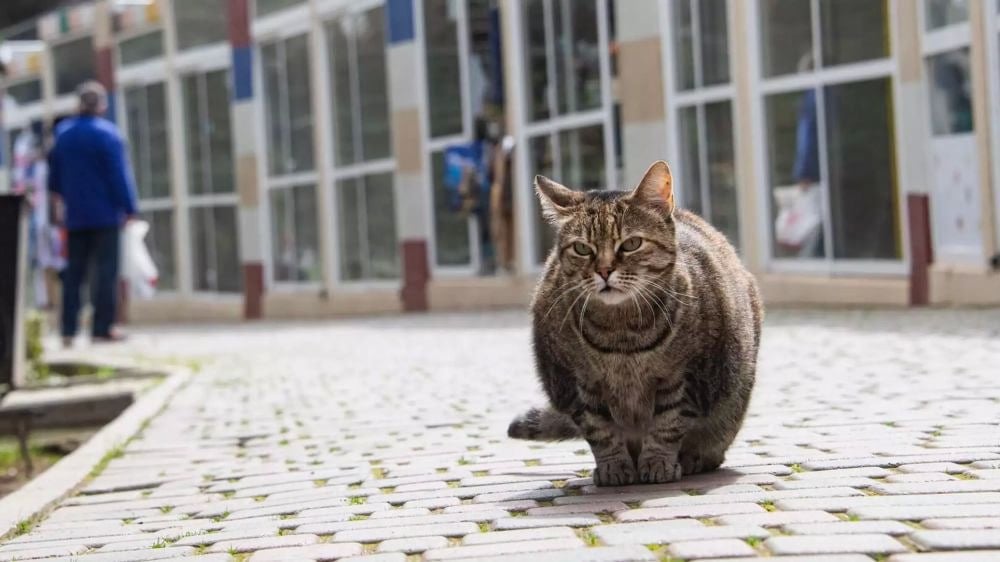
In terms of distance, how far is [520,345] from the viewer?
1232cm

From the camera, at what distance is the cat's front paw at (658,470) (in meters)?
5.05

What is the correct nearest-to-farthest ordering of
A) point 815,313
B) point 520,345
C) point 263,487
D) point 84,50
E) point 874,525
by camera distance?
point 874,525 < point 263,487 < point 520,345 < point 815,313 < point 84,50

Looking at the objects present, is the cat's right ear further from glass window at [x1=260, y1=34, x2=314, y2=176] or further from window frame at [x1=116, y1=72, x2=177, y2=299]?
window frame at [x1=116, y1=72, x2=177, y2=299]

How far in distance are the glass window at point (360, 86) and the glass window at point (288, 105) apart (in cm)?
78

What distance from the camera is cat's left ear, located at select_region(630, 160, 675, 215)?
197 inches

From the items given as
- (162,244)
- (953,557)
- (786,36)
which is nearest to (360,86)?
(162,244)

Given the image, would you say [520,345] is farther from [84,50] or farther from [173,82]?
[84,50]

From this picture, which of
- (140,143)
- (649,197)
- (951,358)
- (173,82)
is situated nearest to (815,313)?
(951,358)

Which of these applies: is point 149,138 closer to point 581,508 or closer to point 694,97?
point 694,97

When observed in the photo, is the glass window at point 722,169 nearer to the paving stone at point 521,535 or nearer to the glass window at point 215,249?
the paving stone at point 521,535

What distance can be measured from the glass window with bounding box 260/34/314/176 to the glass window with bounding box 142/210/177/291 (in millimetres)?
4052

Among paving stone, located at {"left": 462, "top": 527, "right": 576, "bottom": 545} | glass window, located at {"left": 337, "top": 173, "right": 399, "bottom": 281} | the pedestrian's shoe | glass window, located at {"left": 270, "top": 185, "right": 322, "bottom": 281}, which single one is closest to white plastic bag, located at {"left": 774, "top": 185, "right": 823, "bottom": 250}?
the pedestrian's shoe

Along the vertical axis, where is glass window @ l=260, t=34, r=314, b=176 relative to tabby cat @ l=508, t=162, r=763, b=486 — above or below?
above

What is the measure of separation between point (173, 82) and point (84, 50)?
3905mm
